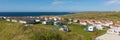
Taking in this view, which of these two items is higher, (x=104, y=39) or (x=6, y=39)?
(x=6, y=39)

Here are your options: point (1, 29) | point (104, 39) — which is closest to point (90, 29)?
point (104, 39)

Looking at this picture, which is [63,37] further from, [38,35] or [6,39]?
[6,39]

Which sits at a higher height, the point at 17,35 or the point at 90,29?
the point at 17,35

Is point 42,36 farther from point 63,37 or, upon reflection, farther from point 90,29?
point 90,29

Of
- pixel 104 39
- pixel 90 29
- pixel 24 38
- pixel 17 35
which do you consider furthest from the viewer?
pixel 90 29

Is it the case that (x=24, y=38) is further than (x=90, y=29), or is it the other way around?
(x=90, y=29)

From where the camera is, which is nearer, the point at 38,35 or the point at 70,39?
the point at 38,35

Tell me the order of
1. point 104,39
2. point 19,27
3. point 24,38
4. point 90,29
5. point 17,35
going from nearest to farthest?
point 24,38 → point 17,35 → point 19,27 → point 104,39 → point 90,29

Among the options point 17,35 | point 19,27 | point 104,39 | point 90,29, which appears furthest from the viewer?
point 90,29

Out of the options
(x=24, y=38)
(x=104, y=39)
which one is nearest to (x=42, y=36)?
(x=24, y=38)
